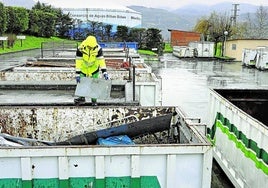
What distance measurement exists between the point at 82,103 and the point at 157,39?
3573 centimetres

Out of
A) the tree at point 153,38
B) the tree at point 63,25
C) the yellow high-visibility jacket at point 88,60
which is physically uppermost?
the tree at point 63,25

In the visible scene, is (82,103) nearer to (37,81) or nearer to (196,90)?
(37,81)

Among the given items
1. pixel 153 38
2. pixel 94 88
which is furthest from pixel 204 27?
pixel 94 88

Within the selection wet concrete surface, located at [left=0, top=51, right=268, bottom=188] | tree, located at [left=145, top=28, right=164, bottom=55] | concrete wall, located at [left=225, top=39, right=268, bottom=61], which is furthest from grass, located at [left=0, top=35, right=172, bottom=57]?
wet concrete surface, located at [left=0, top=51, right=268, bottom=188]

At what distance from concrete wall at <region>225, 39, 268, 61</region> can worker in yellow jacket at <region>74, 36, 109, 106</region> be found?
30418mm

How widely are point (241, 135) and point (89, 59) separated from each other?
11.2 ft

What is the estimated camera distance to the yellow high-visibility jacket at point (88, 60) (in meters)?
7.16

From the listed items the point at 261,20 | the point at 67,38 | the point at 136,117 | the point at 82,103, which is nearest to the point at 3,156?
the point at 136,117

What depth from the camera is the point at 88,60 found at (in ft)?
23.6

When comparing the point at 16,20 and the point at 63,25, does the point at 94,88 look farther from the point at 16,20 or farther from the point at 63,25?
the point at 63,25

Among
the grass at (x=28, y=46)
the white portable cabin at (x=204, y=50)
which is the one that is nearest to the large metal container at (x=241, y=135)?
the grass at (x=28, y=46)

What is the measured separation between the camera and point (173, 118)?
4.99 metres

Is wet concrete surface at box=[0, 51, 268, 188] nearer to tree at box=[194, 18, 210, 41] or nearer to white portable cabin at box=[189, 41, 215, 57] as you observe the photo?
white portable cabin at box=[189, 41, 215, 57]

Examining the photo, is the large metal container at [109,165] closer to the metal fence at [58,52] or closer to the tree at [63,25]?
the metal fence at [58,52]
